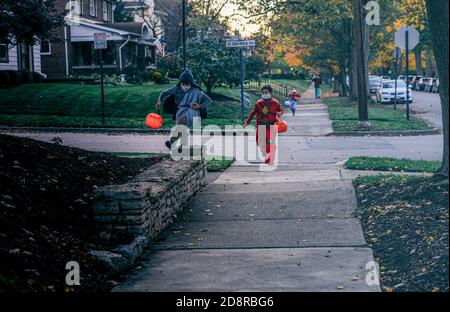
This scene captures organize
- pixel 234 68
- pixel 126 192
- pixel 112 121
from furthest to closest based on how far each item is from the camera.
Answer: pixel 234 68
pixel 112 121
pixel 126 192

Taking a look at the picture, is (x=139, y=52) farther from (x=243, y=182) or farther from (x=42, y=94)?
(x=243, y=182)

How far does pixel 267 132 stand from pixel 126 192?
7.20m

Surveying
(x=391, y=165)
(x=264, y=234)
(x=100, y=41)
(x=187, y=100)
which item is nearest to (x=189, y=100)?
(x=187, y=100)

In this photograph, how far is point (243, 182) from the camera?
12.1m

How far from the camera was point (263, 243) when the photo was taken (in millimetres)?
7516

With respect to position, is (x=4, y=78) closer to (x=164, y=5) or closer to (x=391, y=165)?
(x=391, y=165)

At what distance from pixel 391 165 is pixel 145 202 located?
7.21 m

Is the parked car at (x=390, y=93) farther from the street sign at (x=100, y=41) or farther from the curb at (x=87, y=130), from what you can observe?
the street sign at (x=100, y=41)

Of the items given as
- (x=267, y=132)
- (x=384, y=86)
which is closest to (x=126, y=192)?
(x=267, y=132)

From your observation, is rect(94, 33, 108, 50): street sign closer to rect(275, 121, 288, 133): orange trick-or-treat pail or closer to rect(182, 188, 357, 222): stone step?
rect(275, 121, 288, 133): orange trick-or-treat pail

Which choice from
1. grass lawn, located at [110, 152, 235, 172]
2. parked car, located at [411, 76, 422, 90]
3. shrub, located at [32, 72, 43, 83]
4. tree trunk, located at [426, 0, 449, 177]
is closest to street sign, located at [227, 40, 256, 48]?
grass lawn, located at [110, 152, 235, 172]

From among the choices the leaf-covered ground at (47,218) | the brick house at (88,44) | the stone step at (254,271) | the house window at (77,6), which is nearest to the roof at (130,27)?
the brick house at (88,44)

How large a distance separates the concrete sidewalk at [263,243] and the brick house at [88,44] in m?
32.7

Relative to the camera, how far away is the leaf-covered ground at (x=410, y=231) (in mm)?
5621
